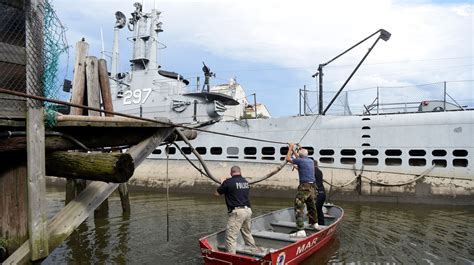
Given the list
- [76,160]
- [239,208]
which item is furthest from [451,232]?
[76,160]

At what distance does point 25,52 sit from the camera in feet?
15.5

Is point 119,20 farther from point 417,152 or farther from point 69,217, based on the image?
point 69,217

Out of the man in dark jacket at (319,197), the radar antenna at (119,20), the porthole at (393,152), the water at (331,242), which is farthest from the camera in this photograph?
the radar antenna at (119,20)

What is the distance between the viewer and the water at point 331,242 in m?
9.19

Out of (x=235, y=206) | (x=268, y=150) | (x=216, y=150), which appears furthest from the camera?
(x=216, y=150)

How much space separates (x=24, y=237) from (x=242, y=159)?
15752mm

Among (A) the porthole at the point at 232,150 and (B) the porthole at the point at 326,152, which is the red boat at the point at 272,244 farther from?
(A) the porthole at the point at 232,150

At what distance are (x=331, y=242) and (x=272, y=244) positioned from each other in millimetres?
2493

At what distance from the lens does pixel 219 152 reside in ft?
69.8

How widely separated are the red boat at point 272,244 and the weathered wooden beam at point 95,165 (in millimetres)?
2986

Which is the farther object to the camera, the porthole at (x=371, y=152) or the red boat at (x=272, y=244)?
the porthole at (x=371, y=152)

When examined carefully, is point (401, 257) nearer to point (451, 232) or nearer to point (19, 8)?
point (451, 232)

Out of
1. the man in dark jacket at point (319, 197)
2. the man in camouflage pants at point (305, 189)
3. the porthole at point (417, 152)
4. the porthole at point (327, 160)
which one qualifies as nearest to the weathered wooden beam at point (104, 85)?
the man in camouflage pants at point (305, 189)

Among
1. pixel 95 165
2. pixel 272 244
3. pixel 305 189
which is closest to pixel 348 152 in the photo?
pixel 305 189
